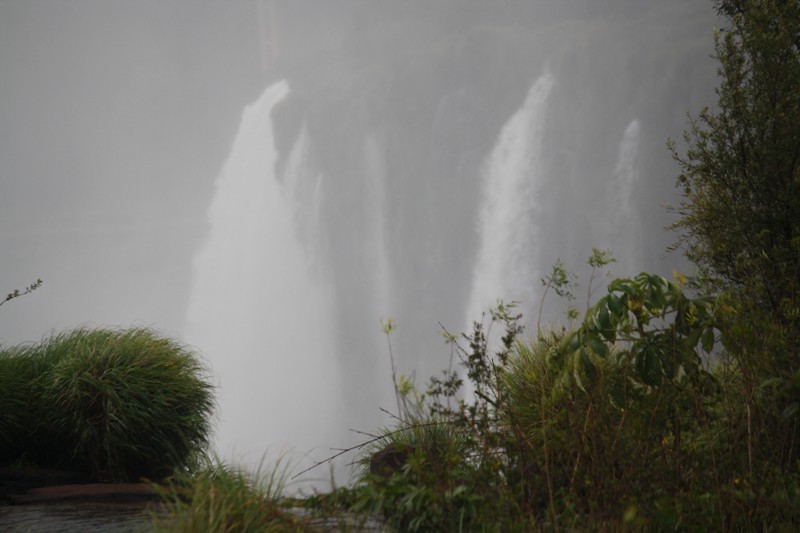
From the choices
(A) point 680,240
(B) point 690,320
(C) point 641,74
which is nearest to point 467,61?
(C) point 641,74

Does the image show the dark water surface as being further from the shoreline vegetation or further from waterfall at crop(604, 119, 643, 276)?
waterfall at crop(604, 119, 643, 276)

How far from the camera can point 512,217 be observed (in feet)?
90.2

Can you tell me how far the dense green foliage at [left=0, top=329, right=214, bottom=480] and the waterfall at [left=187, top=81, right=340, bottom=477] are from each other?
32.6m

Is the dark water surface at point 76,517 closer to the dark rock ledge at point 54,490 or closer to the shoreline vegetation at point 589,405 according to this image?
the dark rock ledge at point 54,490

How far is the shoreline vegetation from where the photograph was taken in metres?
2.06

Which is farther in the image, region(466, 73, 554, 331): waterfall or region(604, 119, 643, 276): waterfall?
region(466, 73, 554, 331): waterfall

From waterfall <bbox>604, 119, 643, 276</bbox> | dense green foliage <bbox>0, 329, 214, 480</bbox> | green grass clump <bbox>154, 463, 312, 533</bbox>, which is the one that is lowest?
green grass clump <bbox>154, 463, 312, 533</bbox>

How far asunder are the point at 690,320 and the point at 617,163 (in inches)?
1110

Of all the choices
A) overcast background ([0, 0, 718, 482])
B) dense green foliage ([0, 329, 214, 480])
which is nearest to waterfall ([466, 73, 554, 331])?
overcast background ([0, 0, 718, 482])

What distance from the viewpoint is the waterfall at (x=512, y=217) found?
26156 mm

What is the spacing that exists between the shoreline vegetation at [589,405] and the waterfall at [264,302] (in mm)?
32953

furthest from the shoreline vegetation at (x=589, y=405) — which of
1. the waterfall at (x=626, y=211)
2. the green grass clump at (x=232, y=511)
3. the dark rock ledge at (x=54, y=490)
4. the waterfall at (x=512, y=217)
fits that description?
the waterfall at (x=512, y=217)

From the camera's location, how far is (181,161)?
67875mm

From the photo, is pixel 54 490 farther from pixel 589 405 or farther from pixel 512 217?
pixel 512 217
